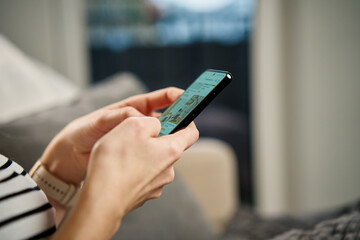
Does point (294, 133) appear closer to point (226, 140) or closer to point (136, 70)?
point (226, 140)

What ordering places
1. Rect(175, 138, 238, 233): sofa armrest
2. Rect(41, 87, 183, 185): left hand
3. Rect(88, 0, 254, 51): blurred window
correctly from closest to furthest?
Rect(41, 87, 183, 185): left hand, Rect(175, 138, 238, 233): sofa armrest, Rect(88, 0, 254, 51): blurred window

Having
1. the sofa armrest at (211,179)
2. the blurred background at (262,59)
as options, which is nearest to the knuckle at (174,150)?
the sofa armrest at (211,179)

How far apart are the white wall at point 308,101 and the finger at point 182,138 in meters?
1.21

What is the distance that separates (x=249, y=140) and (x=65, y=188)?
1.38 metres

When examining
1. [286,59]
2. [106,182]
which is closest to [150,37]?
[286,59]

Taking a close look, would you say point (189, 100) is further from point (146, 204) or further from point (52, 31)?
point (52, 31)

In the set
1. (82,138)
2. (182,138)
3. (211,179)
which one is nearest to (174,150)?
(182,138)

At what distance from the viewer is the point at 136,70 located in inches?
65.1

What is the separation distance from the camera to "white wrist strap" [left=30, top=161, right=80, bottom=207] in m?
0.45

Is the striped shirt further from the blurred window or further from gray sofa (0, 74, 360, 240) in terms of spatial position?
the blurred window

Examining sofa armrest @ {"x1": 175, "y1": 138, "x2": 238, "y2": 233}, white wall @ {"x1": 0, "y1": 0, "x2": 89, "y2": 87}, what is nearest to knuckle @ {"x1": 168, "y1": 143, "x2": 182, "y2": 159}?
sofa armrest @ {"x1": 175, "y1": 138, "x2": 238, "y2": 233}

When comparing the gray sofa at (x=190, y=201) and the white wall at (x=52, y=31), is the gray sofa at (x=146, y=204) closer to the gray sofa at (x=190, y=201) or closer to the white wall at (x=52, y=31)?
the gray sofa at (x=190, y=201)

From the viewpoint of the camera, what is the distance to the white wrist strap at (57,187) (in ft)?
1.46

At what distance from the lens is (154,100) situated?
1.50 feet
